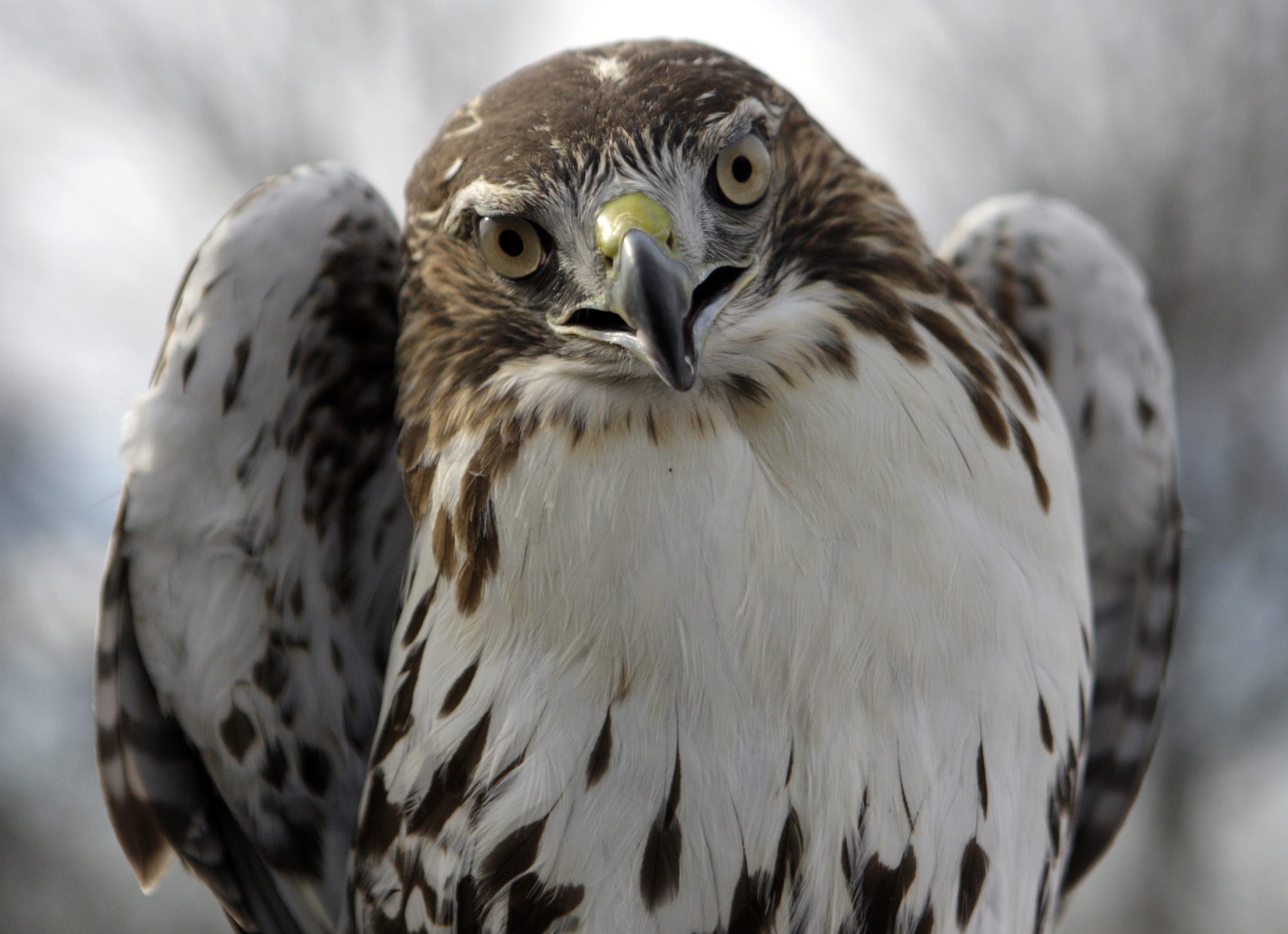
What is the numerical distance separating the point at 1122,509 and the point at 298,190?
1866 millimetres

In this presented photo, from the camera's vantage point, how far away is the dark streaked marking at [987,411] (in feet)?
5.14

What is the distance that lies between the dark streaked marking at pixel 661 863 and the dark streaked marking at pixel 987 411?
2.51 feet

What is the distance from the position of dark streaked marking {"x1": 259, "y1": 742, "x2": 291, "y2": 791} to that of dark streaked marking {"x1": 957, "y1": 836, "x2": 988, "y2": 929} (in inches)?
47.9

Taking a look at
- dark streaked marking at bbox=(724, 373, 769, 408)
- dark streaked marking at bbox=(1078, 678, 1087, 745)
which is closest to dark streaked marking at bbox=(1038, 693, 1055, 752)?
dark streaked marking at bbox=(1078, 678, 1087, 745)

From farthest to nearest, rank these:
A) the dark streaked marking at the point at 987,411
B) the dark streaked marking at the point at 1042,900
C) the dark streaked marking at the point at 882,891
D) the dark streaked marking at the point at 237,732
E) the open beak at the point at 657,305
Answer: the dark streaked marking at the point at 237,732, the dark streaked marking at the point at 1042,900, the dark streaked marking at the point at 987,411, the dark streaked marking at the point at 882,891, the open beak at the point at 657,305

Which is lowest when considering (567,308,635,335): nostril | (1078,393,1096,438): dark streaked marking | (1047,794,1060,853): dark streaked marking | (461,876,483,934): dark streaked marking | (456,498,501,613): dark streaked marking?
(1047,794,1060,853): dark streaked marking

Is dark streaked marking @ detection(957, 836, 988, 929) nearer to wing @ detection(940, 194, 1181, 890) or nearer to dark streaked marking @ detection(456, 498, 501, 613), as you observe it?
dark streaked marking @ detection(456, 498, 501, 613)

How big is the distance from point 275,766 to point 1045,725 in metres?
1.38

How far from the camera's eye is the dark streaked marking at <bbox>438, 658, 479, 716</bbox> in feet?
5.01

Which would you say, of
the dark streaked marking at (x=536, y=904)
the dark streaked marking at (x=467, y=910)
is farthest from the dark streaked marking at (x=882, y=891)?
the dark streaked marking at (x=467, y=910)

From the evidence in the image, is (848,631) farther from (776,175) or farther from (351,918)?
Result: (351,918)

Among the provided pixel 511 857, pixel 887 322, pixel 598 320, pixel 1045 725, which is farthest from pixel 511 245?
pixel 1045 725

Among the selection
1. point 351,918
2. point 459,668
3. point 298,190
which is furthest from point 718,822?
point 298,190

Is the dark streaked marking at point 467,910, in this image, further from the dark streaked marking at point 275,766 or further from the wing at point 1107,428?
the wing at point 1107,428
